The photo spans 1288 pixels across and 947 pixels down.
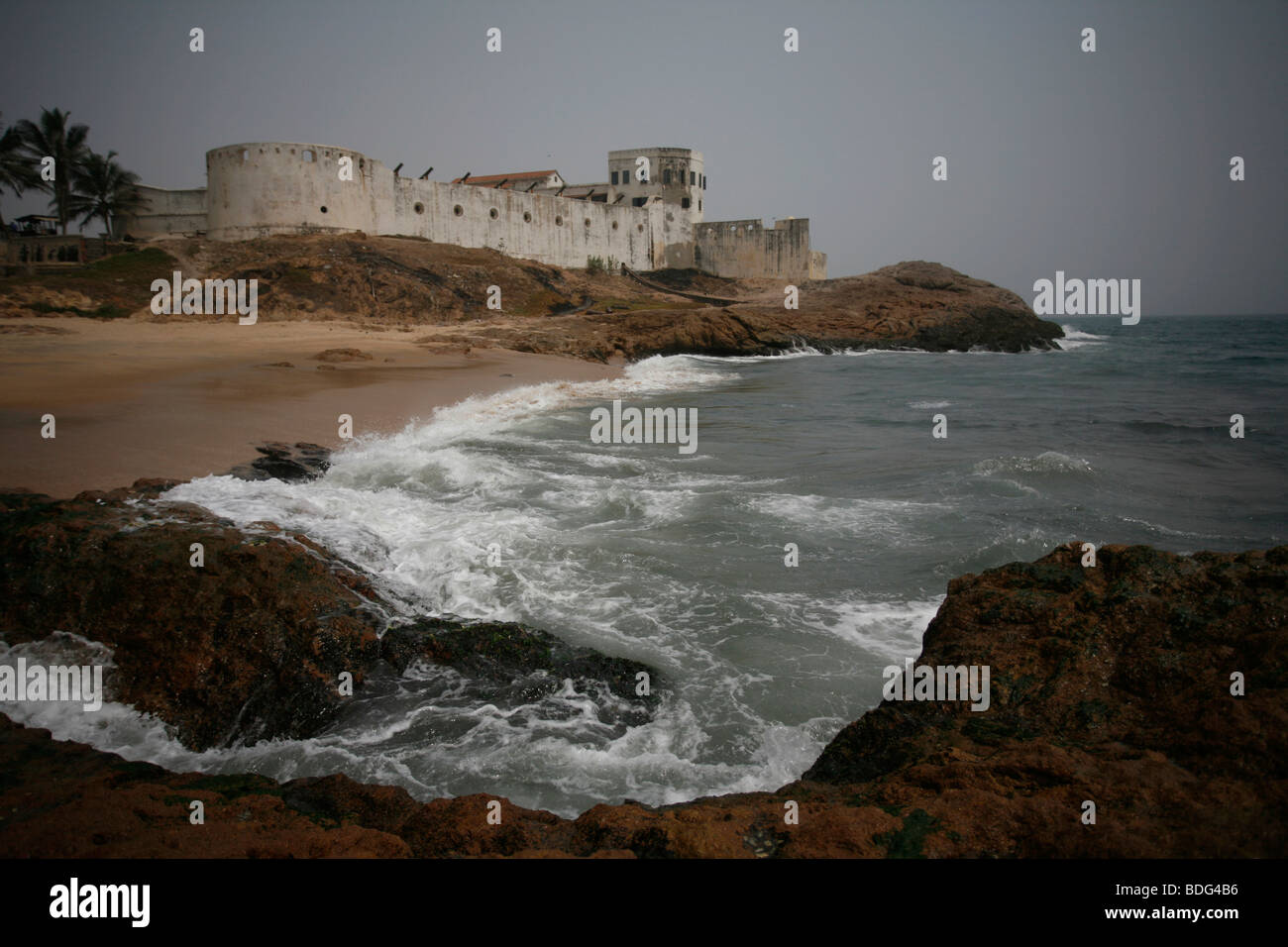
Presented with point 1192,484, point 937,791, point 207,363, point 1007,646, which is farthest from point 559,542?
point 207,363

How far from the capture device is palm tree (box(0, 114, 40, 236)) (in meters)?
31.3

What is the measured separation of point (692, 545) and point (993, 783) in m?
5.70

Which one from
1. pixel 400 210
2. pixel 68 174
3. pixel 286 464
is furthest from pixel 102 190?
pixel 286 464

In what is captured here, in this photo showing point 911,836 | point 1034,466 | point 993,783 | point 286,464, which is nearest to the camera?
point 911,836

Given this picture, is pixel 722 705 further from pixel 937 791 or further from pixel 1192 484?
pixel 1192 484

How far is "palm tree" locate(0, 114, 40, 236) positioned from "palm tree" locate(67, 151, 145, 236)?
2.12m

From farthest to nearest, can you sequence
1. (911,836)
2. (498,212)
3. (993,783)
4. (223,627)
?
(498,212)
(223,627)
(993,783)
(911,836)

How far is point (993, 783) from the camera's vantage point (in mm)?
2918

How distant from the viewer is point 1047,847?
248cm

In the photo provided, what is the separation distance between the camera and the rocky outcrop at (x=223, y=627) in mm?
4852

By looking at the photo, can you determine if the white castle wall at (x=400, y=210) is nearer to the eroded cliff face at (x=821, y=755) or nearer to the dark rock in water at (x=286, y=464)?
the dark rock in water at (x=286, y=464)

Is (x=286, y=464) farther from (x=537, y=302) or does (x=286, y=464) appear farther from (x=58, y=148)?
(x=58, y=148)

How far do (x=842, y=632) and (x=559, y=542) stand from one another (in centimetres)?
335

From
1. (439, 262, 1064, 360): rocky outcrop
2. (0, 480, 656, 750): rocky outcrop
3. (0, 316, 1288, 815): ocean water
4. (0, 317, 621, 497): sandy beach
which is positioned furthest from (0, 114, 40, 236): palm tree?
(0, 480, 656, 750): rocky outcrop
